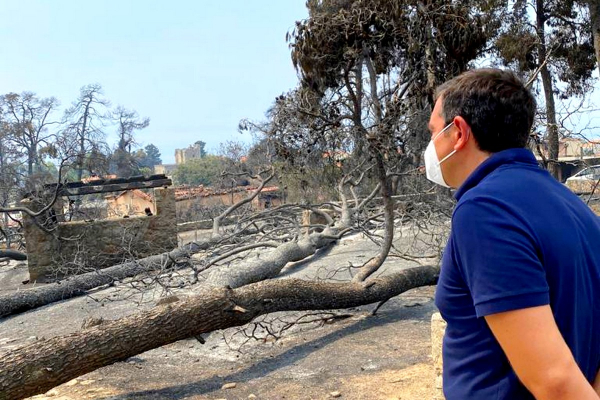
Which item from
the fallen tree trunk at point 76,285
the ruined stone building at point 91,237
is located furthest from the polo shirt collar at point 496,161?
the ruined stone building at point 91,237

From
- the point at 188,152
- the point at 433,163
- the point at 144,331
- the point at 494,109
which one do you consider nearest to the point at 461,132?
the point at 494,109

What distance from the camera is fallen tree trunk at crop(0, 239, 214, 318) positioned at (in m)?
8.54

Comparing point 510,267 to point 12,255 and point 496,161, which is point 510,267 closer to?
point 496,161

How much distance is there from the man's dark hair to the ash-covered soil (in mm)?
2863

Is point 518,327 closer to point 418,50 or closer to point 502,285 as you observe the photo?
point 502,285

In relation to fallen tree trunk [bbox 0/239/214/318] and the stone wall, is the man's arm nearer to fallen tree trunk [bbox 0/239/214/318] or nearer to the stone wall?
fallen tree trunk [bbox 0/239/214/318]

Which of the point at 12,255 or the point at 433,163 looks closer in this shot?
the point at 433,163

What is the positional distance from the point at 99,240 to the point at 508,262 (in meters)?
12.3

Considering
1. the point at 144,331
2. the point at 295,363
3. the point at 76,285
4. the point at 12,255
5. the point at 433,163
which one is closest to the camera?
the point at 433,163

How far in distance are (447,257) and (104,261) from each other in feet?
39.8

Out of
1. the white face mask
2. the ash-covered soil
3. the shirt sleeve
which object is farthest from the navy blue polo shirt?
the ash-covered soil

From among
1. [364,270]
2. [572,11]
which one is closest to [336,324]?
[364,270]

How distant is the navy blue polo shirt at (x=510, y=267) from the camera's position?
3.59 feet

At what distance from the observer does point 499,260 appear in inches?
42.8
